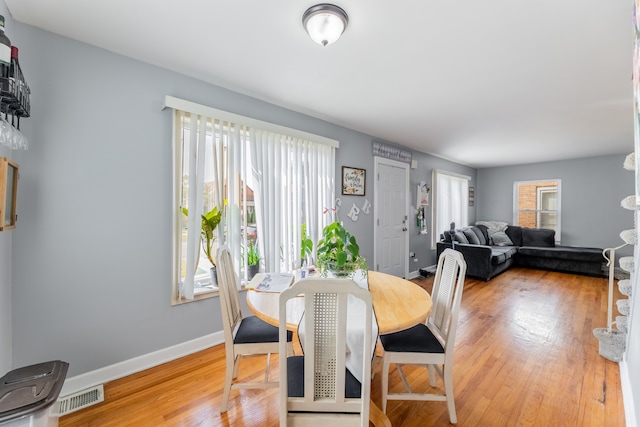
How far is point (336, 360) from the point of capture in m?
1.05

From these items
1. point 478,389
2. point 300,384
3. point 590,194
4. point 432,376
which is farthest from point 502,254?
point 300,384

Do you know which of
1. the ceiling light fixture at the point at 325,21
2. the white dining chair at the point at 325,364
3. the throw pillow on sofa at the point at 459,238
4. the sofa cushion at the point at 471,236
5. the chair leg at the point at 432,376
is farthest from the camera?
the sofa cushion at the point at 471,236

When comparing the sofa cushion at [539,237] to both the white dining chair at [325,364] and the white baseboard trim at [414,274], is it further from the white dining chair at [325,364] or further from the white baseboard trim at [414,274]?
the white dining chair at [325,364]

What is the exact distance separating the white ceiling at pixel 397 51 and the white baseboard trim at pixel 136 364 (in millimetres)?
2262

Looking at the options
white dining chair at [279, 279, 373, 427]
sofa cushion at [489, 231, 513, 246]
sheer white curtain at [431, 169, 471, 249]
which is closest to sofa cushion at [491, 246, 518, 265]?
sofa cushion at [489, 231, 513, 246]

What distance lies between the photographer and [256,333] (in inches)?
65.1

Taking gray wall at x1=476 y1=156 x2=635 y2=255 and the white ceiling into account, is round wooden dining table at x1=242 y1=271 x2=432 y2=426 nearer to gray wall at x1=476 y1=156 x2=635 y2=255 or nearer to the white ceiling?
the white ceiling

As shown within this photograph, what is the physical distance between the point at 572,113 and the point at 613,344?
2402 millimetres

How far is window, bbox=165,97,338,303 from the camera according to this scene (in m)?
2.21

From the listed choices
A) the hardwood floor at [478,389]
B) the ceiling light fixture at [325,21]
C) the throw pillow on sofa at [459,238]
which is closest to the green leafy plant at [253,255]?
the hardwood floor at [478,389]

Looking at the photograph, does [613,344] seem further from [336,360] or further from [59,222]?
[59,222]

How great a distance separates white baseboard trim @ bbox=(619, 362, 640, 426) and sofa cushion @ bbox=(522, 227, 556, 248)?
4.27 meters

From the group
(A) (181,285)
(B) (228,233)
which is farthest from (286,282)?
(A) (181,285)

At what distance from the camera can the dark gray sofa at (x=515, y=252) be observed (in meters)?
4.67
